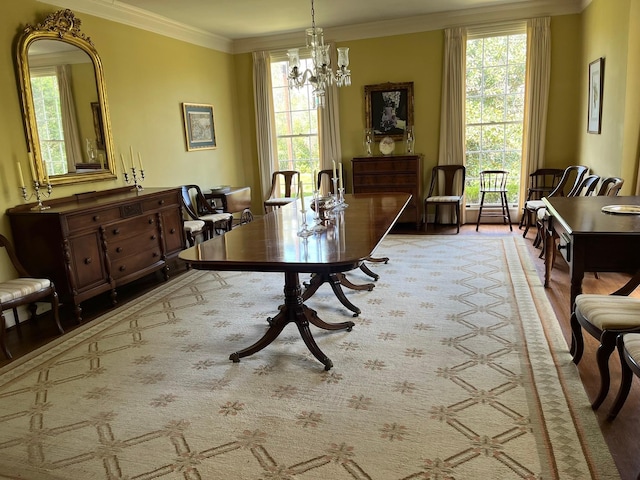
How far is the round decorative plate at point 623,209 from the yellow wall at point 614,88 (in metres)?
1.56

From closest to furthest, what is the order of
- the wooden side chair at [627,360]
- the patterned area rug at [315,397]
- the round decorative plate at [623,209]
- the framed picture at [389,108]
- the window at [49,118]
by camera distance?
the wooden side chair at [627,360] < the patterned area rug at [315,397] < the round decorative plate at [623,209] < the window at [49,118] < the framed picture at [389,108]

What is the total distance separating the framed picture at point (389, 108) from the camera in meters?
6.84

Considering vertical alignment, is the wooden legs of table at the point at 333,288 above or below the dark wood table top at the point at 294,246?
below

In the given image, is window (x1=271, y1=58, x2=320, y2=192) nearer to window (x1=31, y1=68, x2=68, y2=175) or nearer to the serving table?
window (x1=31, y1=68, x2=68, y2=175)

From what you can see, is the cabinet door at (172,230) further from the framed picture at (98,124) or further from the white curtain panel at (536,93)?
the white curtain panel at (536,93)

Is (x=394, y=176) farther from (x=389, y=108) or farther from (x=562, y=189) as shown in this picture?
(x=562, y=189)

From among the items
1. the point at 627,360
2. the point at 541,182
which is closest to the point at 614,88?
the point at 541,182

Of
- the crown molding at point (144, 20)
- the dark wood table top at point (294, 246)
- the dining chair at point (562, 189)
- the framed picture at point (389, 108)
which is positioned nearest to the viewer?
the dark wood table top at point (294, 246)

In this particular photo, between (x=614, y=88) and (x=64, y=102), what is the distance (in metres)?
5.29

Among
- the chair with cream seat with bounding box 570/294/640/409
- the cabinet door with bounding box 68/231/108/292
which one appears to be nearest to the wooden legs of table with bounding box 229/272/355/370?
the chair with cream seat with bounding box 570/294/640/409

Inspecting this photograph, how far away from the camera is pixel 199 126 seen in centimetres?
667

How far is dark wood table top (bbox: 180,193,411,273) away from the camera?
2.42 metres

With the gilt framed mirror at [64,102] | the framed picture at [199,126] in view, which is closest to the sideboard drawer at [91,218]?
the gilt framed mirror at [64,102]

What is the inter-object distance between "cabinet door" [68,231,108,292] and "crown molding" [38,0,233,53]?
Result: 223cm
